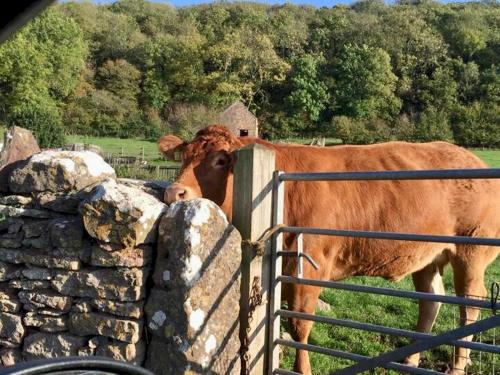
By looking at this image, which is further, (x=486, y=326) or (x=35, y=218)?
(x=35, y=218)

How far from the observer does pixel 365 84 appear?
89.2m

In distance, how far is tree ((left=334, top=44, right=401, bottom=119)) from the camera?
87.6 metres

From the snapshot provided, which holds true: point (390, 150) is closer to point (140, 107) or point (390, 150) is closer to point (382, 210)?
point (382, 210)

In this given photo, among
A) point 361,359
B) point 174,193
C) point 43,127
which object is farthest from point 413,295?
point 43,127

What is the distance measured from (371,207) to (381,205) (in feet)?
0.38

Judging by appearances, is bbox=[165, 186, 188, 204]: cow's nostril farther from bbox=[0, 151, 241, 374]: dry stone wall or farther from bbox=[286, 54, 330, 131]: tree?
bbox=[286, 54, 330, 131]: tree

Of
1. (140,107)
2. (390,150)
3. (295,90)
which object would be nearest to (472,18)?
(295,90)

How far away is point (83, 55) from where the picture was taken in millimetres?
73375

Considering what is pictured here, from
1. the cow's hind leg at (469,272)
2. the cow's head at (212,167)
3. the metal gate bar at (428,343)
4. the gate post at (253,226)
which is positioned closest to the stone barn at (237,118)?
the cow's hind leg at (469,272)

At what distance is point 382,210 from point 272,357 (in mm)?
2003

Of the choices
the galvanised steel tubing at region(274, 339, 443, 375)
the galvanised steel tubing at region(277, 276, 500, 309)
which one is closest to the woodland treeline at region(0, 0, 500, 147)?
the galvanised steel tubing at region(274, 339, 443, 375)

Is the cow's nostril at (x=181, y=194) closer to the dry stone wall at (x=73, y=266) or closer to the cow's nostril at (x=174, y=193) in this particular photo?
the cow's nostril at (x=174, y=193)

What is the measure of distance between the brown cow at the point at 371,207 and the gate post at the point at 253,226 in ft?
1.73

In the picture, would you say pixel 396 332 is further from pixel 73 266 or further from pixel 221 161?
pixel 221 161
